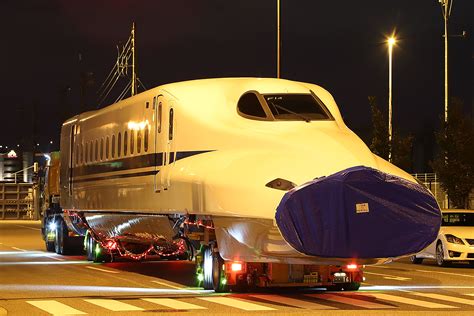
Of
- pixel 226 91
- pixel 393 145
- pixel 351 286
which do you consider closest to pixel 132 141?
pixel 226 91

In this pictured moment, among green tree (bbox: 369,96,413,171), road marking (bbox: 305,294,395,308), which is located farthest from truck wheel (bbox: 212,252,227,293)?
green tree (bbox: 369,96,413,171)

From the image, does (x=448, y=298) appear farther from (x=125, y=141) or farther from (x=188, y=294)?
(x=125, y=141)

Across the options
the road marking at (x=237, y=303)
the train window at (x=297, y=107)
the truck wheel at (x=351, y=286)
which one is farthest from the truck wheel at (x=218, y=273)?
the train window at (x=297, y=107)

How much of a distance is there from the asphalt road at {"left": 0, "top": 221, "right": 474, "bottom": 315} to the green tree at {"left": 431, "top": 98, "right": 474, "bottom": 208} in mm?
19621

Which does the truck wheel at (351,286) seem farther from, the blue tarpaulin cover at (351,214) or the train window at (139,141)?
the train window at (139,141)

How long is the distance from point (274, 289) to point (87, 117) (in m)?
12.3

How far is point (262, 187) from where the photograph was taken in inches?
758

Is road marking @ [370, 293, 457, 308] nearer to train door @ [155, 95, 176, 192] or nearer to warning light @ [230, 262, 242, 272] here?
warning light @ [230, 262, 242, 272]

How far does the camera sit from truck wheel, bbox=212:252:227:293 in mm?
21391

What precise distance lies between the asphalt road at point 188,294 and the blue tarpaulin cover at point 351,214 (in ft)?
3.08

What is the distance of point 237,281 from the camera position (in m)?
21.3

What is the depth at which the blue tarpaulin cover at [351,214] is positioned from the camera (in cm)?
1864

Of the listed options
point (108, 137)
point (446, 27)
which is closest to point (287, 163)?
point (108, 137)

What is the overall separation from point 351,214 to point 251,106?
154 inches
